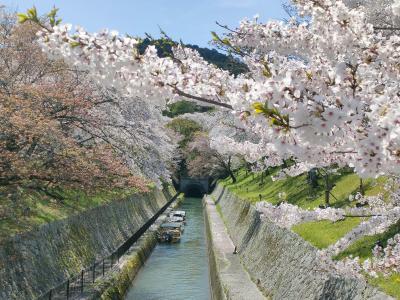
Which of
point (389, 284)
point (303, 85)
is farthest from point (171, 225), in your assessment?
point (303, 85)

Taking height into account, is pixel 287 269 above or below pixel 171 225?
above

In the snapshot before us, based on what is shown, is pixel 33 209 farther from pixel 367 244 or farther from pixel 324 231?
pixel 367 244

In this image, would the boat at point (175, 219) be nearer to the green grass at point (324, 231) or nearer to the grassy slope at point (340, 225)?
the grassy slope at point (340, 225)

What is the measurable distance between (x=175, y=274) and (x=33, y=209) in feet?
38.1

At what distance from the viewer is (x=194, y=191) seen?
89.3m

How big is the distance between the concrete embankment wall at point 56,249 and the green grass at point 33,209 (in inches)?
11.6

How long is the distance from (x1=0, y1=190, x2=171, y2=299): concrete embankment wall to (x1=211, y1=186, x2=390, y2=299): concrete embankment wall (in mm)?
7247

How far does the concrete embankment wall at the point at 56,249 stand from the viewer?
12.9 m

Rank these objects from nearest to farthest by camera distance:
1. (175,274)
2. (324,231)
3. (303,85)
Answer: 1. (303,85)
2. (324,231)
3. (175,274)

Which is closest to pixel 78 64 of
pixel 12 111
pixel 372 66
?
pixel 372 66

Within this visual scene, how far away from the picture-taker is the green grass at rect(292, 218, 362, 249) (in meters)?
12.8

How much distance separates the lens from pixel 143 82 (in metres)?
4.84

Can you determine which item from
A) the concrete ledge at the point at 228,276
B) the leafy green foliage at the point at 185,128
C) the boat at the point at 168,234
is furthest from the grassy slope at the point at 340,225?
the leafy green foliage at the point at 185,128

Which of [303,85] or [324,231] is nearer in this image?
[303,85]
